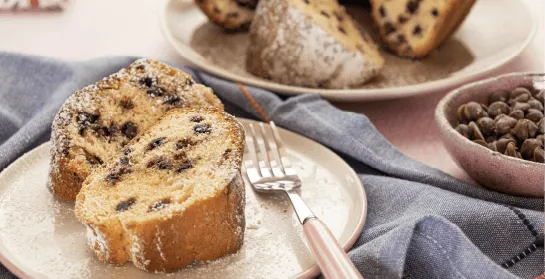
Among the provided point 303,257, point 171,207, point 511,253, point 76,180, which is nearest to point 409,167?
point 511,253

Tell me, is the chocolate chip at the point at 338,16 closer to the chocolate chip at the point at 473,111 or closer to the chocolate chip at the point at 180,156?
the chocolate chip at the point at 473,111

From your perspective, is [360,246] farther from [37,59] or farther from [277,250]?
[37,59]

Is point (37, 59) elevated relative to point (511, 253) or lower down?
lower down

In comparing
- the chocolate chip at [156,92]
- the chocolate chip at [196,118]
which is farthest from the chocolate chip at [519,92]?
the chocolate chip at [156,92]

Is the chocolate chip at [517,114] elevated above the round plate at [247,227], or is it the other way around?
the chocolate chip at [517,114]

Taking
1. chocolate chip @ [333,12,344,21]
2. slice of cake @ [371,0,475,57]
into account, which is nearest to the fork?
chocolate chip @ [333,12,344,21]

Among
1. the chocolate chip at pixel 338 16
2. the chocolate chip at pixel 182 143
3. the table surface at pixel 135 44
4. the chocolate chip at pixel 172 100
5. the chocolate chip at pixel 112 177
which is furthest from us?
the chocolate chip at pixel 338 16
